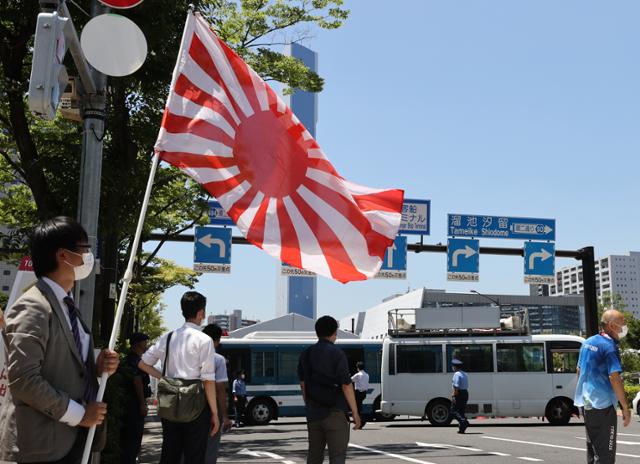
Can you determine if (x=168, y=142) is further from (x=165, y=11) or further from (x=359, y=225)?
(x=165, y=11)

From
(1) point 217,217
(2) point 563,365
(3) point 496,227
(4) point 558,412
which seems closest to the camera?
(1) point 217,217

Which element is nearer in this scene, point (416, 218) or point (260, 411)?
point (416, 218)

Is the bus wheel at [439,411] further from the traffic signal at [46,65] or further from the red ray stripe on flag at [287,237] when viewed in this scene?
the traffic signal at [46,65]

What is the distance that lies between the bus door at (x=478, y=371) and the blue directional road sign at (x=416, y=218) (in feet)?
14.5

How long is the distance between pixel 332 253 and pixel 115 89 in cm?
753

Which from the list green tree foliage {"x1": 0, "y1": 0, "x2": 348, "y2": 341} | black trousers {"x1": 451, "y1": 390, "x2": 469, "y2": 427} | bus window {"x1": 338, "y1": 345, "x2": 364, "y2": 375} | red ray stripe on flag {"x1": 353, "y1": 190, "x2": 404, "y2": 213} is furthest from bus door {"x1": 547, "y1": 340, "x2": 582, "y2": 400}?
red ray stripe on flag {"x1": 353, "y1": 190, "x2": 404, "y2": 213}

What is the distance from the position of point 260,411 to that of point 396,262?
25.0 feet

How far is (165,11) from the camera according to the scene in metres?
11.2

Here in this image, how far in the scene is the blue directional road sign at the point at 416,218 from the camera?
2464 cm

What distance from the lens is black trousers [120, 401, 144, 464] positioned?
9.29 m

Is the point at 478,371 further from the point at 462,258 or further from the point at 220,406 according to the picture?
the point at 220,406

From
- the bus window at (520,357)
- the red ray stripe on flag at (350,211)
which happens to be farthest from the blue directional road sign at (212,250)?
the red ray stripe on flag at (350,211)

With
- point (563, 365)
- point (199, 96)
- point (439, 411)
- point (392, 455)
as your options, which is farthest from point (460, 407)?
point (199, 96)

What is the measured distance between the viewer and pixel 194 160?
19.3 feet
